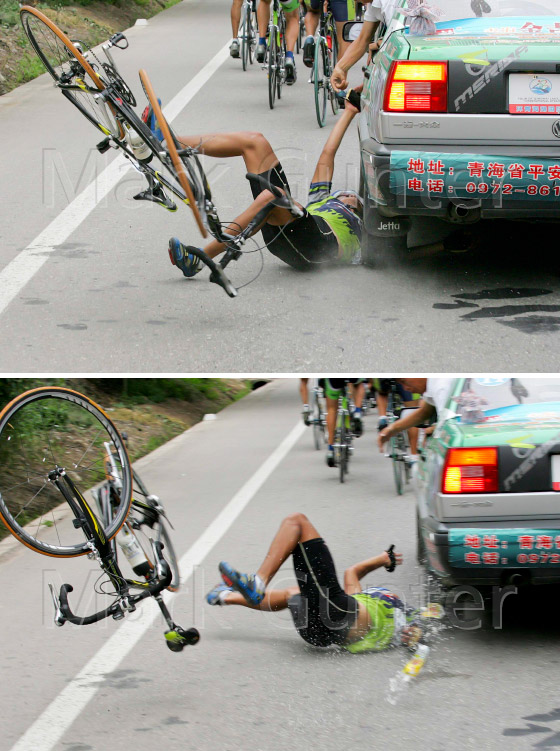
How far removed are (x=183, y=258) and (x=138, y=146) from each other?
804 millimetres

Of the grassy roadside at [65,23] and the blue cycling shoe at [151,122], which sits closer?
the blue cycling shoe at [151,122]

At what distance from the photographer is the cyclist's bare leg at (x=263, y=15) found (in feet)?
47.3

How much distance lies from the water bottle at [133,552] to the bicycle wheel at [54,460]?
152 millimetres

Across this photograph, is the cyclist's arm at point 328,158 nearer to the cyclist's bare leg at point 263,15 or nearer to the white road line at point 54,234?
the white road line at point 54,234

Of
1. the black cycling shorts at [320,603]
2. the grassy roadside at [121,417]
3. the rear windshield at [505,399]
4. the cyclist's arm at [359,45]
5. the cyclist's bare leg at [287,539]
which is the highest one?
the cyclist's arm at [359,45]

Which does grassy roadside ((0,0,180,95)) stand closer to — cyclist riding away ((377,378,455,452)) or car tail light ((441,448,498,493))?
cyclist riding away ((377,378,455,452))

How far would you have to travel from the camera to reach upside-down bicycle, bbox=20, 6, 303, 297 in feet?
18.9

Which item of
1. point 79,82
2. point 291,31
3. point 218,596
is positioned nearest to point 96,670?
point 218,596

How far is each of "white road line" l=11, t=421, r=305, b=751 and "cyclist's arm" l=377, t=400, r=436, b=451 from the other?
1.56m

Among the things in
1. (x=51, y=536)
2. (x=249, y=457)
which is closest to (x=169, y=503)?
(x=51, y=536)

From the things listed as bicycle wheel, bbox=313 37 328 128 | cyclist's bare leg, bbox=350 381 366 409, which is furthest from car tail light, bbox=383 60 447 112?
bicycle wheel, bbox=313 37 328 128

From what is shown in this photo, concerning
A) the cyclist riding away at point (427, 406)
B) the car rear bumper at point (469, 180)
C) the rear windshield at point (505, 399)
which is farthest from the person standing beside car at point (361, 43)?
the rear windshield at point (505, 399)

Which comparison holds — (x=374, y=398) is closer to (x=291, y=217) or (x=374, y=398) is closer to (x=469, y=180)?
(x=291, y=217)

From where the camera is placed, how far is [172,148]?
18.3 feet
